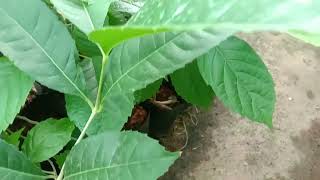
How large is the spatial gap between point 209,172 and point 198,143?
11 cm

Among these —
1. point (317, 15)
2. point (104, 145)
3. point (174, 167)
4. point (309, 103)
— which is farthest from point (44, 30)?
point (309, 103)

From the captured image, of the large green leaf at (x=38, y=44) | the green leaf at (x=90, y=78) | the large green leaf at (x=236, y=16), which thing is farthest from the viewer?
the green leaf at (x=90, y=78)

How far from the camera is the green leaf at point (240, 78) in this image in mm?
759

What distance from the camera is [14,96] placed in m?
0.63

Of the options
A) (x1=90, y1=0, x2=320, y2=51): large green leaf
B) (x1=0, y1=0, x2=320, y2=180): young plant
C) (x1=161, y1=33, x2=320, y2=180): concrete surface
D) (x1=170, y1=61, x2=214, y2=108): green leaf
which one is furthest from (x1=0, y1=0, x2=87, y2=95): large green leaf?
(x1=161, y1=33, x2=320, y2=180): concrete surface

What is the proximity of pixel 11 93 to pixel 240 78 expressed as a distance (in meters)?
0.37

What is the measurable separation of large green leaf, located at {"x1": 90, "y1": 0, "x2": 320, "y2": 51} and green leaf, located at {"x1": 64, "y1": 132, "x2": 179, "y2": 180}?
0.69 ft

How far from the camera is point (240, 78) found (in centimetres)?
79

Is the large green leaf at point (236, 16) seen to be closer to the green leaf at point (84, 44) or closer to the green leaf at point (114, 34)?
the green leaf at point (114, 34)

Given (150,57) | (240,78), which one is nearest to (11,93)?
(150,57)

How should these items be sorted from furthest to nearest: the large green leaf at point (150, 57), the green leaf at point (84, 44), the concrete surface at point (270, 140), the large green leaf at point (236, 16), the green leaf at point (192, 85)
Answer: the concrete surface at point (270, 140)
the green leaf at point (192, 85)
the green leaf at point (84, 44)
the large green leaf at point (150, 57)
the large green leaf at point (236, 16)

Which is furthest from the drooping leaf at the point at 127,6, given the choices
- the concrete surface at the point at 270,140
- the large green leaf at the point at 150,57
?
the concrete surface at the point at 270,140

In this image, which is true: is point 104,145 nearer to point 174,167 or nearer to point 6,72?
point 6,72

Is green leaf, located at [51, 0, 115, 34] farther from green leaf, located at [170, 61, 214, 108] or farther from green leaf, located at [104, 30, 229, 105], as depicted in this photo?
green leaf, located at [170, 61, 214, 108]
